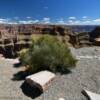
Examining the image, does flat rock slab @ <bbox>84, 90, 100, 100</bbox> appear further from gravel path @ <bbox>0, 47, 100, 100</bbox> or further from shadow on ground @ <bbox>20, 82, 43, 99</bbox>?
shadow on ground @ <bbox>20, 82, 43, 99</bbox>

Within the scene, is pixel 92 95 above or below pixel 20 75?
below

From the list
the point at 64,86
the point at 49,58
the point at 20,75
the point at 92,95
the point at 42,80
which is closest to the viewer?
the point at 92,95

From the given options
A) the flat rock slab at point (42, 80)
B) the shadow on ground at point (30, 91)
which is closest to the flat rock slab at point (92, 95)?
the flat rock slab at point (42, 80)

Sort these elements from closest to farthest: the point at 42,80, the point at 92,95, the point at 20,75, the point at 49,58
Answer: the point at 92,95, the point at 42,80, the point at 49,58, the point at 20,75

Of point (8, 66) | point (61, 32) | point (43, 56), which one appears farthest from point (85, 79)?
point (61, 32)

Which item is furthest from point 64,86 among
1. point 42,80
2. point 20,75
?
point 20,75

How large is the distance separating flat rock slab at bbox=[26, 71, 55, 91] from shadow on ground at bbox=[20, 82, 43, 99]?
19 cm

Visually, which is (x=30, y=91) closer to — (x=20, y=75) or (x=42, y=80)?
(x=42, y=80)

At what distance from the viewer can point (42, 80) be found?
11578mm

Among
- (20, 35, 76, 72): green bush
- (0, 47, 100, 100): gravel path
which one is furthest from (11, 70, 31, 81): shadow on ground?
(20, 35, 76, 72): green bush

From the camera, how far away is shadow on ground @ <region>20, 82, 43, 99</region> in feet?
37.0

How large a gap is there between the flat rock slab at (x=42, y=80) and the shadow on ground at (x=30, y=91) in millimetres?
185

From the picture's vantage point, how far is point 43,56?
13.8m

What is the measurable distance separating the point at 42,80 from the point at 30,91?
30.1 inches
